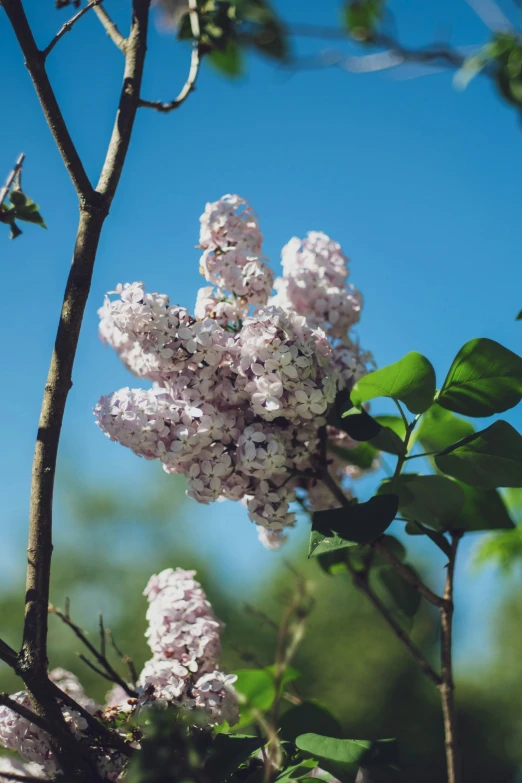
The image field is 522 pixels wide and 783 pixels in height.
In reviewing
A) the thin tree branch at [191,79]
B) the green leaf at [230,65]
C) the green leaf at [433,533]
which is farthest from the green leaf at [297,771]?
the green leaf at [230,65]

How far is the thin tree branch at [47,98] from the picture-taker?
1.89ft

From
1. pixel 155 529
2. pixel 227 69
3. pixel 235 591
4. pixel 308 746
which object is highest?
pixel 155 529

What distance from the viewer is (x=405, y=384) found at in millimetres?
607

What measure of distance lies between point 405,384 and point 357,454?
152mm

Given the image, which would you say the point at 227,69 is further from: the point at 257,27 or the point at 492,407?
the point at 492,407

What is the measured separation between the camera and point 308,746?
1.77ft

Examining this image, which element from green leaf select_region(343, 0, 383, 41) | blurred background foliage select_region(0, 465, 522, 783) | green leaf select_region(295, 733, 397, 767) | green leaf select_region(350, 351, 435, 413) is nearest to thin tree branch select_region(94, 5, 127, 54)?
green leaf select_region(350, 351, 435, 413)

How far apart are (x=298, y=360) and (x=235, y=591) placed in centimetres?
330

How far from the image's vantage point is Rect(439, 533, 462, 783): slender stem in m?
0.60

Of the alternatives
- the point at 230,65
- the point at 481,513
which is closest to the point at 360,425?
the point at 481,513

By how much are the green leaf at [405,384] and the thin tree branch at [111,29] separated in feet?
1.25

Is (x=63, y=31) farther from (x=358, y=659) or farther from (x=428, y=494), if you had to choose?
(x=358, y=659)

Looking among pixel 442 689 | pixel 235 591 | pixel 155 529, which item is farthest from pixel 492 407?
pixel 155 529

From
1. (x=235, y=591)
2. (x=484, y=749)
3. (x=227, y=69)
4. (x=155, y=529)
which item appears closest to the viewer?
(x=227, y=69)
